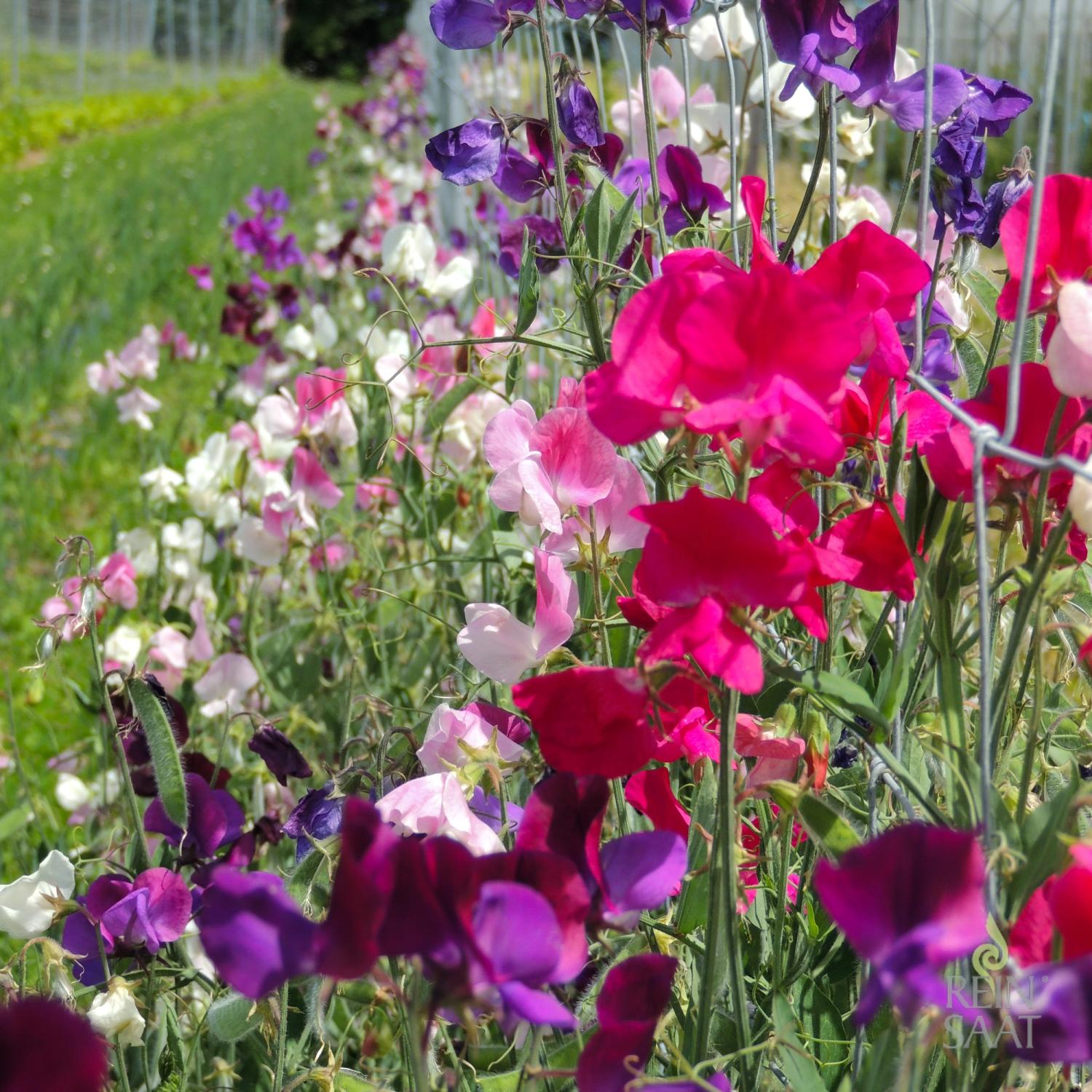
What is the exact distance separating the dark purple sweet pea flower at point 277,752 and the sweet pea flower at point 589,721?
37 cm

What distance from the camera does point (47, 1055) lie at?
0.91 ft

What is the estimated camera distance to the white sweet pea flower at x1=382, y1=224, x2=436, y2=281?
1.26 m

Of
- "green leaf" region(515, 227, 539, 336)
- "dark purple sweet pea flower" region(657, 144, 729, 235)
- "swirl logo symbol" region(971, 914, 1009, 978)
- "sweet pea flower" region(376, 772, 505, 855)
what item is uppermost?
"dark purple sweet pea flower" region(657, 144, 729, 235)

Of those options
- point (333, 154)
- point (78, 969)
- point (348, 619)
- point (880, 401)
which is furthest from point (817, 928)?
point (333, 154)

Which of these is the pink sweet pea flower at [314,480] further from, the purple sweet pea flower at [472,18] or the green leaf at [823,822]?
the green leaf at [823,822]

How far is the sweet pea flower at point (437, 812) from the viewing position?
50 cm

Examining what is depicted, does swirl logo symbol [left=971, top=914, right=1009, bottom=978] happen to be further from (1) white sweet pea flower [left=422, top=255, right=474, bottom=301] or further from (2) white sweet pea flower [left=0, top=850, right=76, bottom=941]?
(1) white sweet pea flower [left=422, top=255, right=474, bottom=301]

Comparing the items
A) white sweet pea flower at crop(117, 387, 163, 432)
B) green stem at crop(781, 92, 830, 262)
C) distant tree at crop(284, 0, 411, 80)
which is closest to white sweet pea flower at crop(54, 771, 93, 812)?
white sweet pea flower at crop(117, 387, 163, 432)

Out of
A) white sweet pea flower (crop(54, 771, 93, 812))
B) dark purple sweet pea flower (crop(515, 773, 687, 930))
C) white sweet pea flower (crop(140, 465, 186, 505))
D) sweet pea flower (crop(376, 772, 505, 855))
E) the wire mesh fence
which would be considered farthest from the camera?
the wire mesh fence

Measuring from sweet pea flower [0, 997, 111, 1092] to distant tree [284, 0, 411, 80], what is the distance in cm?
2595

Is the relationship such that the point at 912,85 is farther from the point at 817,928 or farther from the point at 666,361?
the point at 817,928

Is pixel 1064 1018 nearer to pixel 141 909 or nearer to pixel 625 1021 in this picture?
pixel 625 1021

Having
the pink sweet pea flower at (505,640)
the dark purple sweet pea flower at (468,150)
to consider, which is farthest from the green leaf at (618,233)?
the pink sweet pea flower at (505,640)

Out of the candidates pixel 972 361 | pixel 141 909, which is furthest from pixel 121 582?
pixel 972 361
